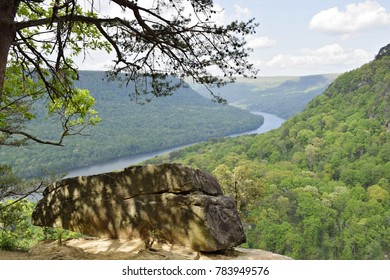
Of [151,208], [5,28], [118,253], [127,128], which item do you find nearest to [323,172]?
[127,128]

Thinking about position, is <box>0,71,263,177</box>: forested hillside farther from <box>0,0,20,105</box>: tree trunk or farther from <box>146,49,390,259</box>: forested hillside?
<box>0,0,20,105</box>: tree trunk

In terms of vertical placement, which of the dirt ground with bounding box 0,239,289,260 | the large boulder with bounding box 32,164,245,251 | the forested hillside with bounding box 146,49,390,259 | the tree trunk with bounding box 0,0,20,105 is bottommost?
the forested hillside with bounding box 146,49,390,259

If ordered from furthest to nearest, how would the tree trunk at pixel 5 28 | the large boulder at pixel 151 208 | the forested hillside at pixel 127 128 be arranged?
the forested hillside at pixel 127 128 < the large boulder at pixel 151 208 < the tree trunk at pixel 5 28

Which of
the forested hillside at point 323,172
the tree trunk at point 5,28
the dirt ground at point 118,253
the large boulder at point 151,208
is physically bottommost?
the forested hillside at point 323,172

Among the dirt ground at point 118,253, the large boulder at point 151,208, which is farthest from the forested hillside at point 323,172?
the dirt ground at point 118,253

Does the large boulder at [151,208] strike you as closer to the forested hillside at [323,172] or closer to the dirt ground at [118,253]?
the dirt ground at [118,253]

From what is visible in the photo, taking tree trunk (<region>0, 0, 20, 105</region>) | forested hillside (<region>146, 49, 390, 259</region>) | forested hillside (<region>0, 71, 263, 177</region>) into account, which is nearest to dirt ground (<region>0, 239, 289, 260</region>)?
tree trunk (<region>0, 0, 20, 105</region>)
